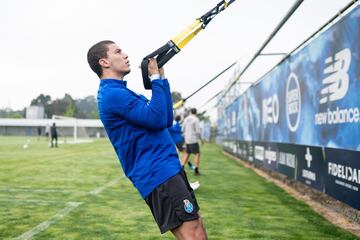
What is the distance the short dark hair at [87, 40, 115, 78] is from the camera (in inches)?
117

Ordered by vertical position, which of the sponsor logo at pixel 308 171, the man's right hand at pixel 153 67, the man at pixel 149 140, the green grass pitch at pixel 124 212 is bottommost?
the green grass pitch at pixel 124 212

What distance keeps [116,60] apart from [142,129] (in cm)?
52

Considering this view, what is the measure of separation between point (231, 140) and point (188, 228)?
1959cm

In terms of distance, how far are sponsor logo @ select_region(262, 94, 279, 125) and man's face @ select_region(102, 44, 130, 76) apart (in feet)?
26.1

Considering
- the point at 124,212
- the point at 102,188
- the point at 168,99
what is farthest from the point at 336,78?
the point at 102,188

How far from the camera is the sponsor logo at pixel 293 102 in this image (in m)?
8.52

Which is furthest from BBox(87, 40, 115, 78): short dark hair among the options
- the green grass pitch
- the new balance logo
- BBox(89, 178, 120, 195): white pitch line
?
BBox(89, 178, 120, 195): white pitch line

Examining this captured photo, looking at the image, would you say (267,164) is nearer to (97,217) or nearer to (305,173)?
(305,173)

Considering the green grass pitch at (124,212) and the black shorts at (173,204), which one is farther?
the green grass pitch at (124,212)

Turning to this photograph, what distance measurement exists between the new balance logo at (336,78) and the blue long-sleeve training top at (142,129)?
13.0 ft

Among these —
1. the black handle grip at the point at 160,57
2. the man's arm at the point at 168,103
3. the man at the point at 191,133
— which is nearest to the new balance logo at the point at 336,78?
the black handle grip at the point at 160,57

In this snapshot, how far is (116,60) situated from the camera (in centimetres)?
298

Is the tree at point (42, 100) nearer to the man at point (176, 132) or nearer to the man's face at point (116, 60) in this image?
the man at point (176, 132)

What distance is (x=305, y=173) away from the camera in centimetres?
806
